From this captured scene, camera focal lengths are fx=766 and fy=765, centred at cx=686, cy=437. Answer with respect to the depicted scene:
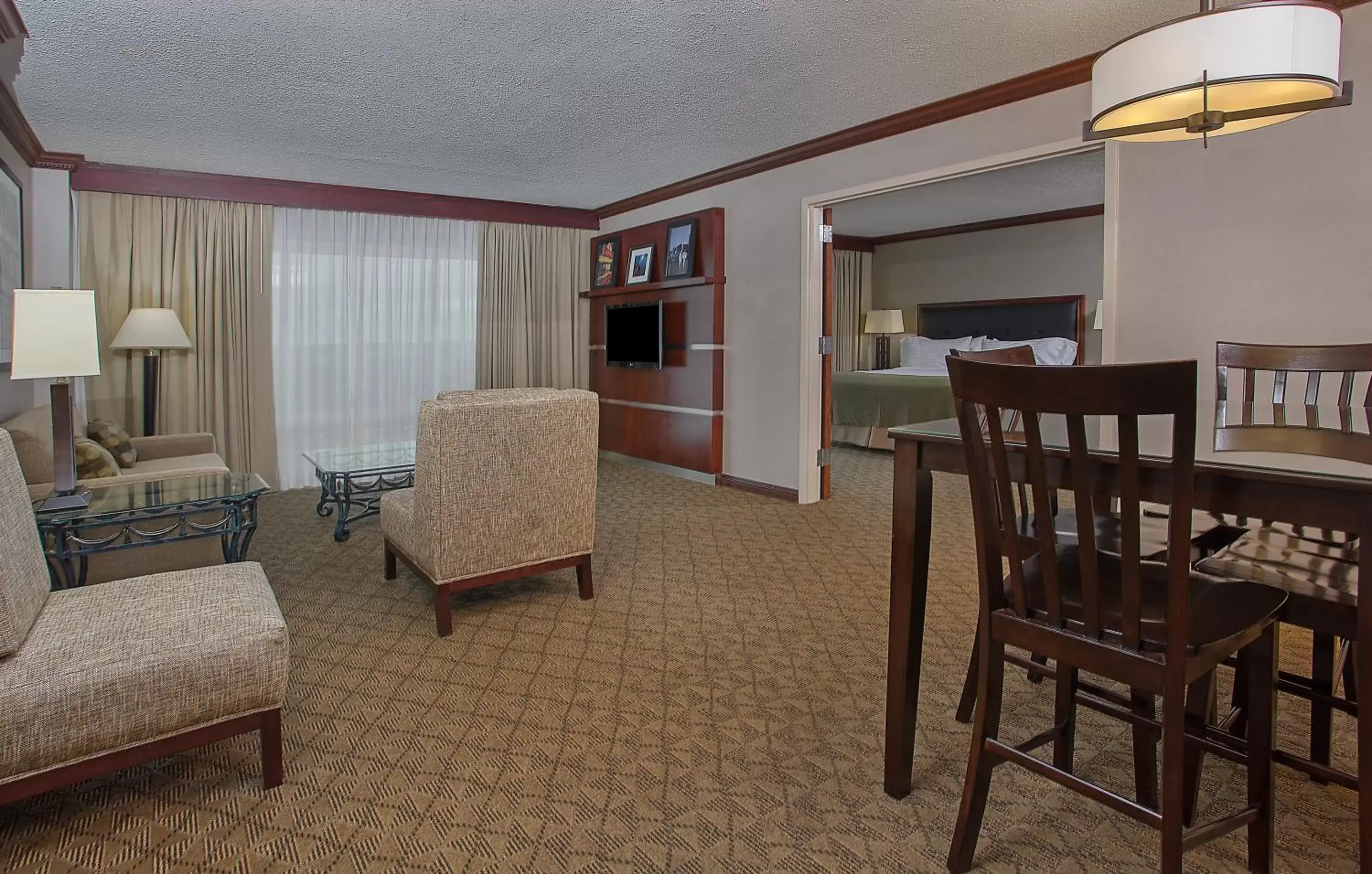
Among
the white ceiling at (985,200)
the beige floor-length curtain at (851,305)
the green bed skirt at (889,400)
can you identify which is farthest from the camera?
the beige floor-length curtain at (851,305)

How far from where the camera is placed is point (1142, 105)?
73.3 inches

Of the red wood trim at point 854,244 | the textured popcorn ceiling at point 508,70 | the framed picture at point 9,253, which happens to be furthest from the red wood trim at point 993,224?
the framed picture at point 9,253

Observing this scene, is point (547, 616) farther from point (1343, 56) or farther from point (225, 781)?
point (1343, 56)

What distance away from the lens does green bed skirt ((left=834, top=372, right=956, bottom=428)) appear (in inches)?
273

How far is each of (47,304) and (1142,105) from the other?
335 centimetres

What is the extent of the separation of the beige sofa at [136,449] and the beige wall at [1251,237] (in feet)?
13.5

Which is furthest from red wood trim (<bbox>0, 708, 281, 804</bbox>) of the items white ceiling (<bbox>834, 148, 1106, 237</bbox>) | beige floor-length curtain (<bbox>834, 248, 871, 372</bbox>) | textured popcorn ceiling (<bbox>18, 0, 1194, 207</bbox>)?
beige floor-length curtain (<bbox>834, 248, 871, 372</bbox>)

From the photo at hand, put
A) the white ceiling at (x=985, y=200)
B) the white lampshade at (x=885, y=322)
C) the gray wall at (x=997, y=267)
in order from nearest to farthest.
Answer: the white ceiling at (x=985, y=200)
the gray wall at (x=997, y=267)
the white lampshade at (x=885, y=322)

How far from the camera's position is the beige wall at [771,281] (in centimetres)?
430

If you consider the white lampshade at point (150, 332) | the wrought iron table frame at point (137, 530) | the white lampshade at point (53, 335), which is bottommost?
the wrought iron table frame at point (137, 530)

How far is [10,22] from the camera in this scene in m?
2.71

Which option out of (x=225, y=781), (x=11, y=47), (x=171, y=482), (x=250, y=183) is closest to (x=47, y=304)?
(x=171, y=482)

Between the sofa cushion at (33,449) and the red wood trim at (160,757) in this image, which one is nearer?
the red wood trim at (160,757)

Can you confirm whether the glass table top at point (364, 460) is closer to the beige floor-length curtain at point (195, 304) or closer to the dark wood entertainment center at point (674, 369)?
the beige floor-length curtain at point (195, 304)
